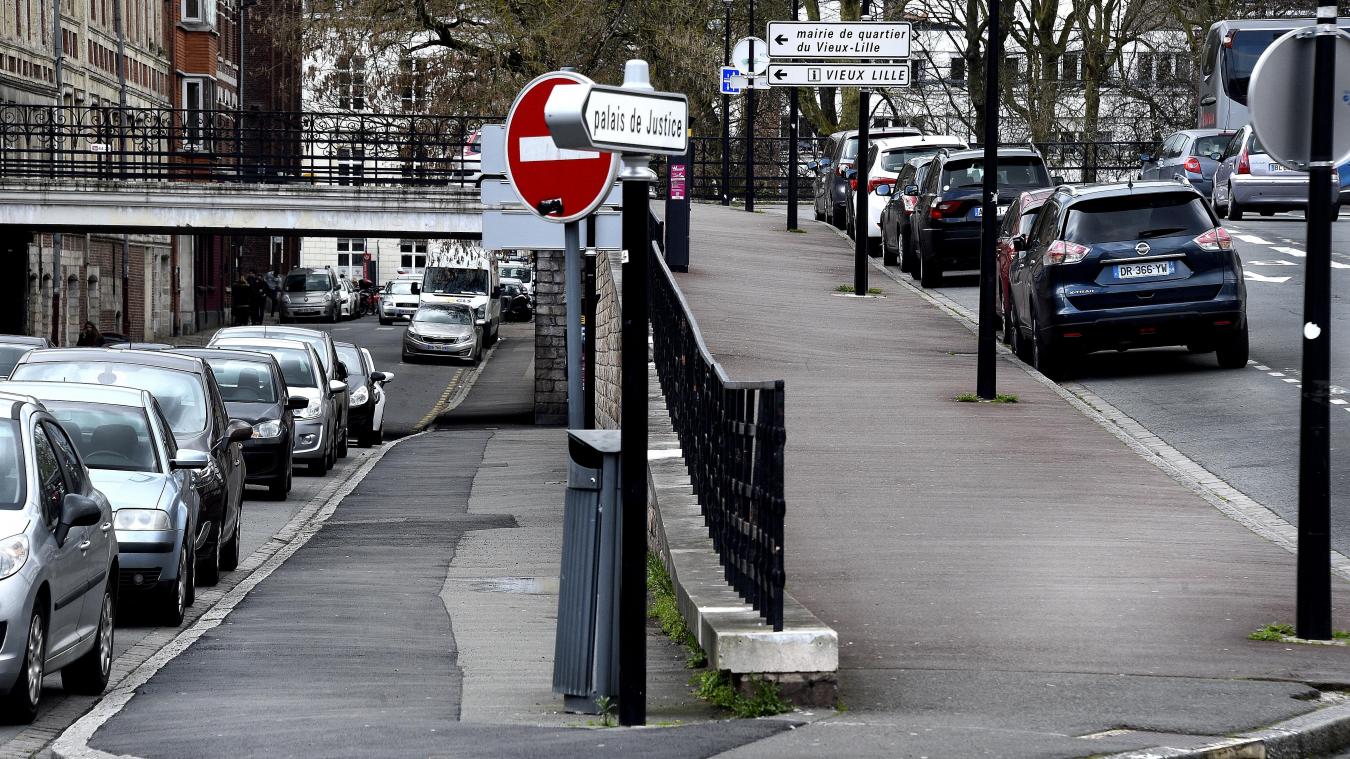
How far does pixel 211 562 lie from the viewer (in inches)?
563

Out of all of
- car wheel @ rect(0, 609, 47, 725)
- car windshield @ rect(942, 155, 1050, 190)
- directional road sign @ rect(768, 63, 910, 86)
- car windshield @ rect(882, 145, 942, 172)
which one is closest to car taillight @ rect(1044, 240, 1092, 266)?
directional road sign @ rect(768, 63, 910, 86)

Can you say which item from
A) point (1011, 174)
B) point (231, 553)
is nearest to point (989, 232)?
point (231, 553)

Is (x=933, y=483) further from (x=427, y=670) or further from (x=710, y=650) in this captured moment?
(x=710, y=650)

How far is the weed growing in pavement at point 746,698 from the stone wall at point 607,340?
10787 mm

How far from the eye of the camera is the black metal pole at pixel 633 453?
7555 mm

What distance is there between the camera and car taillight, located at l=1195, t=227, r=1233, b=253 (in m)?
19.8

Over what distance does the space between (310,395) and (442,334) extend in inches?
1150

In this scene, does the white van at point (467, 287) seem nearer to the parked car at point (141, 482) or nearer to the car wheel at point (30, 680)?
the parked car at point (141, 482)

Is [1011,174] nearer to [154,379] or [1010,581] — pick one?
[154,379]

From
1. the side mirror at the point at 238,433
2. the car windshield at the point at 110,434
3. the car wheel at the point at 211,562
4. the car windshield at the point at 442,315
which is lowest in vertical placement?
the car windshield at the point at 442,315

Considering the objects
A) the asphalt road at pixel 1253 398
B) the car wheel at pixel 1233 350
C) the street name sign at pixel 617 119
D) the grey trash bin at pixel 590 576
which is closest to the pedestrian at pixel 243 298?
the asphalt road at pixel 1253 398

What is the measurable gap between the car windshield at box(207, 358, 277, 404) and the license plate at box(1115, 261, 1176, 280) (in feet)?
29.4

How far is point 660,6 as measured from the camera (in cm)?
4962

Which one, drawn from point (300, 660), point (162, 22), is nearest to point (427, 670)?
point (300, 660)
